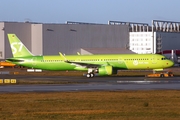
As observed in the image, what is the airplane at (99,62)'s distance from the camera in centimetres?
6531

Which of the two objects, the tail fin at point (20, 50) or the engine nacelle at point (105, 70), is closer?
the engine nacelle at point (105, 70)

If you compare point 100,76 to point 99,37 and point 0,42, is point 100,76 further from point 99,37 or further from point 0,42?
point 99,37

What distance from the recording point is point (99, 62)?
218 ft

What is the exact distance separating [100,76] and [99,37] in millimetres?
51129

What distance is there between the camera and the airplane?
65312 millimetres

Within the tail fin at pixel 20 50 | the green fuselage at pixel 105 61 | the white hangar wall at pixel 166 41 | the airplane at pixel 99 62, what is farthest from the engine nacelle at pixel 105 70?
the white hangar wall at pixel 166 41

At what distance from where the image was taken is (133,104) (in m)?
28.5

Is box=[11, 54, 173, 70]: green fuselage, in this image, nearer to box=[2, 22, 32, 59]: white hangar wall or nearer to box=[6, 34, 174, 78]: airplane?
box=[6, 34, 174, 78]: airplane

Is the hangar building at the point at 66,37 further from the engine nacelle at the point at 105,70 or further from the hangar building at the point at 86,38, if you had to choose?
the engine nacelle at the point at 105,70

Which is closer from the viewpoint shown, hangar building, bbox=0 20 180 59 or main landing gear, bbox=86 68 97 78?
main landing gear, bbox=86 68 97 78

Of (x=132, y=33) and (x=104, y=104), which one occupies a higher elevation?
(x=132, y=33)

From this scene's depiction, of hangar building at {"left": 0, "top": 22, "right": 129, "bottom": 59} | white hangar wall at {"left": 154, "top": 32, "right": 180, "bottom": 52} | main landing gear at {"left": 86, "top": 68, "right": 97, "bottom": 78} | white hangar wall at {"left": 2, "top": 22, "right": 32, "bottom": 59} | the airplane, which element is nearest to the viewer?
main landing gear at {"left": 86, "top": 68, "right": 97, "bottom": 78}

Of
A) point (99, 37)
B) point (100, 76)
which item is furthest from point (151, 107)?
point (99, 37)

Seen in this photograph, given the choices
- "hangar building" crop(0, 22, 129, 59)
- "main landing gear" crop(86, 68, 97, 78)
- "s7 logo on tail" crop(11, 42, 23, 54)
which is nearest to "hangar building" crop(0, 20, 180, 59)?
"hangar building" crop(0, 22, 129, 59)
